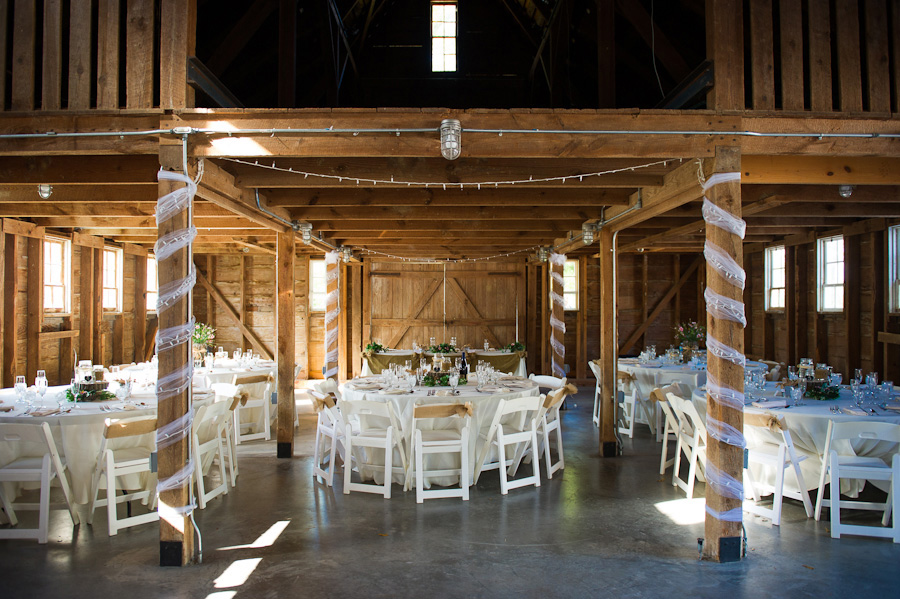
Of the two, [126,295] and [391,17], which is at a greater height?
[391,17]

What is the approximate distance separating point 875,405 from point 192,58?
6.35m

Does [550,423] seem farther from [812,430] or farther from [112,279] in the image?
[112,279]

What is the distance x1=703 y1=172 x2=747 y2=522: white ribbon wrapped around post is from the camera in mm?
3770

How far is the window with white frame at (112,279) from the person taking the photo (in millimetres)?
10406

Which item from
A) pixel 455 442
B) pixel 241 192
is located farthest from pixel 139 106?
pixel 455 442

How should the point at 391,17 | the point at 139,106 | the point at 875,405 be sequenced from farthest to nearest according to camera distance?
the point at 391,17
the point at 875,405
the point at 139,106

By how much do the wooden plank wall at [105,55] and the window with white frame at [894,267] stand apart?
9.27 meters

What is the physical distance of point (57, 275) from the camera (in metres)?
9.15

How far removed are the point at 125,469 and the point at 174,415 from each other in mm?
992

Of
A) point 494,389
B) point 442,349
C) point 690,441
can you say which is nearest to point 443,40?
point 442,349

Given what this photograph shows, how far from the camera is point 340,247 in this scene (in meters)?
9.64

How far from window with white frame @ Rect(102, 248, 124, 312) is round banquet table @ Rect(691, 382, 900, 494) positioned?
10.9m

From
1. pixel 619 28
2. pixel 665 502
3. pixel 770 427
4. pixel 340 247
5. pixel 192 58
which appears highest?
pixel 619 28

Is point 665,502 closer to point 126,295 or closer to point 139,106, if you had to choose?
point 139,106
